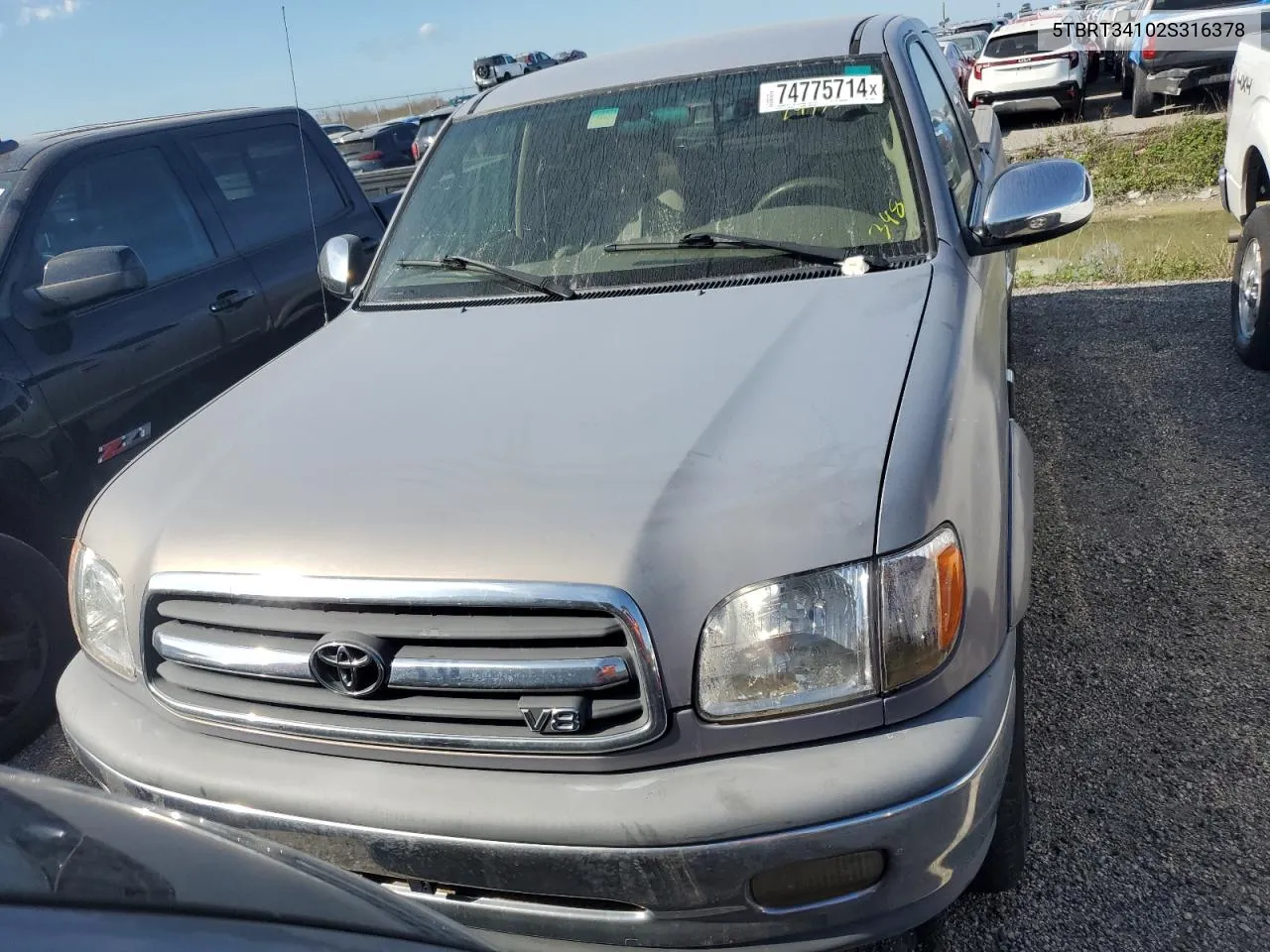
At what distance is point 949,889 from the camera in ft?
5.86

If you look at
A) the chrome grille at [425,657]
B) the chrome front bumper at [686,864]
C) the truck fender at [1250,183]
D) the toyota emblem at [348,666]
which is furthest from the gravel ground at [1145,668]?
the toyota emblem at [348,666]

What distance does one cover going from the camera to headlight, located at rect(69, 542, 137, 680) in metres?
2.16

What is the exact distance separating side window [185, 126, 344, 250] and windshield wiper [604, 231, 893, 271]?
94.8 inches

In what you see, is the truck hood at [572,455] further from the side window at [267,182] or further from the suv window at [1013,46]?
the suv window at [1013,46]

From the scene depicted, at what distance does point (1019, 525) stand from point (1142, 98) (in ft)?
39.4

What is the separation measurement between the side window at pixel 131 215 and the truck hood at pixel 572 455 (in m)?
1.66

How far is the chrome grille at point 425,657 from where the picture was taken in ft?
5.65

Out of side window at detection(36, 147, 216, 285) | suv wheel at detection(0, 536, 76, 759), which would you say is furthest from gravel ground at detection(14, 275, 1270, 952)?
side window at detection(36, 147, 216, 285)

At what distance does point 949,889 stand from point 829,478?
0.72m

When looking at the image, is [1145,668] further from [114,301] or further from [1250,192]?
[114,301]

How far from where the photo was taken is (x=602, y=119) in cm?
318

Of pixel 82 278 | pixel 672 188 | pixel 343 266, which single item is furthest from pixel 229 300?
pixel 672 188

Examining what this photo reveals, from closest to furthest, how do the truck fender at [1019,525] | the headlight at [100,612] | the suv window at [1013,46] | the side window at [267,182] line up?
1. the truck fender at [1019,525]
2. the headlight at [100,612]
3. the side window at [267,182]
4. the suv window at [1013,46]

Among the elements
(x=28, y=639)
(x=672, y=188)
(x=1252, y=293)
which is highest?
(x=672, y=188)
